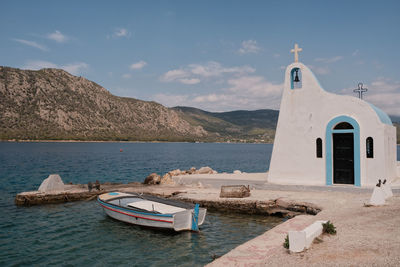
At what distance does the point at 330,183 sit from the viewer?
1873 cm

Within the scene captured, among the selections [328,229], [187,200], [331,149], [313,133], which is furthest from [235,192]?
[328,229]

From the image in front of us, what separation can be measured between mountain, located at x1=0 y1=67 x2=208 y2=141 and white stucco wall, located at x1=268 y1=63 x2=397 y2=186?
13228 cm

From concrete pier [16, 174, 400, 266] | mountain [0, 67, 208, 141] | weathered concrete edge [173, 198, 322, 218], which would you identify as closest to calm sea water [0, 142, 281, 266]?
weathered concrete edge [173, 198, 322, 218]

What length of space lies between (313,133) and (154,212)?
34.9ft

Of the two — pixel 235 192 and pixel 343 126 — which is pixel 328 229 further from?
pixel 343 126

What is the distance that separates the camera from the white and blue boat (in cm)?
1405

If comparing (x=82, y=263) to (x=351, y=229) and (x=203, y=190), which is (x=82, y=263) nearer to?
(x=351, y=229)

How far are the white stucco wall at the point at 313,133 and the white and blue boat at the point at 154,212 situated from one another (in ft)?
25.3

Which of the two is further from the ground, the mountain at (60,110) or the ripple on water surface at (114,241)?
the mountain at (60,110)

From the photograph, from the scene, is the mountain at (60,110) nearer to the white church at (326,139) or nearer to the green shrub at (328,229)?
the white church at (326,139)

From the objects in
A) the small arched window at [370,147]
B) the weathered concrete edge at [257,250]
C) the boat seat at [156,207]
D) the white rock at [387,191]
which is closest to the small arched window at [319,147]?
the small arched window at [370,147]

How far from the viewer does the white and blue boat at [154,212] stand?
14053mm

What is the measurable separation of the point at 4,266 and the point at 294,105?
1656 cm

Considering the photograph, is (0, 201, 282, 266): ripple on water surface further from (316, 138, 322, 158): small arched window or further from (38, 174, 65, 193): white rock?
(316, 138, 322, 158): small arched window
